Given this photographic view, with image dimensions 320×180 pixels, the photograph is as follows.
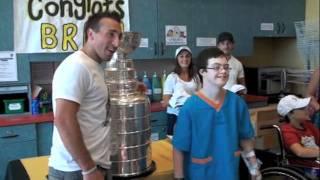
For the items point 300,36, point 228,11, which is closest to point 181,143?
point 300,36

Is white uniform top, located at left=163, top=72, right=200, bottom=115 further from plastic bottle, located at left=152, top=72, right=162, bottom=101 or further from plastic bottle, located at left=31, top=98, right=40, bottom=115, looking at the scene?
plastic bottle, located at left=31, top=98, right=40, bottom=115

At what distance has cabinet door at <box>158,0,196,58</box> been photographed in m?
3.40

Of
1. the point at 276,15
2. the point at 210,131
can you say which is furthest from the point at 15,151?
the point at 276,15

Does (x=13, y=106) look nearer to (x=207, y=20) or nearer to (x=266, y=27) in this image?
(x=207, y=20)

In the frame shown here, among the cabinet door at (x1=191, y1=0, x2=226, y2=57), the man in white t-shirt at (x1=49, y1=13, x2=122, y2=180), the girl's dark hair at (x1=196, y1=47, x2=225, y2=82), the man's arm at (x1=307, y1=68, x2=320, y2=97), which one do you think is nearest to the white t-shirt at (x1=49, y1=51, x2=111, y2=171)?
the man in white t-shirt at (x1=49, y1=13, x2=122, y2=180)

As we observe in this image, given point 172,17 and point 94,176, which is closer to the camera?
point 94,176

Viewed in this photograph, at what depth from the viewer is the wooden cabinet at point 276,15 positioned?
12.9ft

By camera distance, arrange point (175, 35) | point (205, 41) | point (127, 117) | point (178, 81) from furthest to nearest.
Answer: point (205, 41) → point (175, 35) → point (178, 81) → point (127, 117)

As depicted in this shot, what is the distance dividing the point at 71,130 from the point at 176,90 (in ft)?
6.15

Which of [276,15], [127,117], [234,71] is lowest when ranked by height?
[127,117]

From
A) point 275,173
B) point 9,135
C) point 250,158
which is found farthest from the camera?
point 9,135

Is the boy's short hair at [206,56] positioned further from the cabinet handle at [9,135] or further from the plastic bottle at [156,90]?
the plastic bottle at [156,90]

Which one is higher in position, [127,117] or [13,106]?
[127,117]

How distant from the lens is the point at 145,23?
333 centimetres
